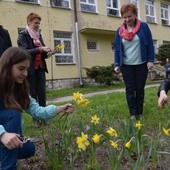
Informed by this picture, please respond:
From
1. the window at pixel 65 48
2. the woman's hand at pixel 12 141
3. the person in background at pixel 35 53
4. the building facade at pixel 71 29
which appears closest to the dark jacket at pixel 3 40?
the person in background at pixel 35 53

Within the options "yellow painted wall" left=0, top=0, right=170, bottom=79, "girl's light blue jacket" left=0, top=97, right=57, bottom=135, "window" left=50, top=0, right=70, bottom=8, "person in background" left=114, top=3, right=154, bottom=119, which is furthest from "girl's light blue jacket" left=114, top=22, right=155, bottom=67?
"window" left=50, top=0, right=70, bottom=8

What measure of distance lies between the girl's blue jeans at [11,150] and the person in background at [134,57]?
260 centimetres

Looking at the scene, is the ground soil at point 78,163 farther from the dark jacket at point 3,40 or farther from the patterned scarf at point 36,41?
the patterned scarf at point 36,41

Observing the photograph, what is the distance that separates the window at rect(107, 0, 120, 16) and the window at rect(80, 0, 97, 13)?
132 cm

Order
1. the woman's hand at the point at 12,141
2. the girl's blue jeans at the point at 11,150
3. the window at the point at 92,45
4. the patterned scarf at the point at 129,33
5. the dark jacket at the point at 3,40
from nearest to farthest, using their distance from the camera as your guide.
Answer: the woman's hand at the point at 12,141 → the girl's blue jeans at the point at 11,150 → the dark jacket at the point at 3,40 → the patterned scarf at the point at 129,33 → the window at the point at 92,45

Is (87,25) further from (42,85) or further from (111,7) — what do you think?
(42,85)

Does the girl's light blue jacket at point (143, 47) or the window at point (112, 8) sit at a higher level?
the window at point (112, 8)

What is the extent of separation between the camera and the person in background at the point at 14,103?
2.78 m

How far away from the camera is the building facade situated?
1725 cm

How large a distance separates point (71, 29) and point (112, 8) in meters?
4.40

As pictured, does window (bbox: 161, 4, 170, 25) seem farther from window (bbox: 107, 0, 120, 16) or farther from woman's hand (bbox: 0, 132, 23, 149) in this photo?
woman's hand (bbox: 0, 132, 23, 149)

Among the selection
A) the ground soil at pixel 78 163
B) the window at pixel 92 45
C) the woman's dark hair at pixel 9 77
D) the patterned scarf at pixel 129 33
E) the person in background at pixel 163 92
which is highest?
the window at pixel 92 45

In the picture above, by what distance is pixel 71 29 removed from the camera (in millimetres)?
19828

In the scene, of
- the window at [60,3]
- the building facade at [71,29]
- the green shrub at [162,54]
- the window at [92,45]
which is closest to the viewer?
the building facade at [71,29]
